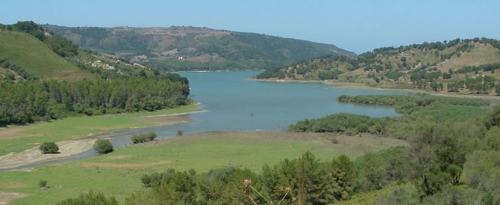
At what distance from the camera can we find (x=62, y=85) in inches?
Result: 3413

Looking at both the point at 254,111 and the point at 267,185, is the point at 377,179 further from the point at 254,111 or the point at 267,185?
the point at 254,111

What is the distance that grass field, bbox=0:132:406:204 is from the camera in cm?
3828

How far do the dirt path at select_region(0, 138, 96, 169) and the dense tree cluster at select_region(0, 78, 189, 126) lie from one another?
16920 millimetres

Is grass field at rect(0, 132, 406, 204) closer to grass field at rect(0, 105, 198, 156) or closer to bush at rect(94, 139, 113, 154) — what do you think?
bush at rect(94, 139, 113, 154)

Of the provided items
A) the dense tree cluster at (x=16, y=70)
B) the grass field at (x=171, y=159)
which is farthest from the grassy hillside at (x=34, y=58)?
the grass field at (x=171, y=159)

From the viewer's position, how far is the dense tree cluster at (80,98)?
242 ft

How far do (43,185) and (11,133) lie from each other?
2967cm

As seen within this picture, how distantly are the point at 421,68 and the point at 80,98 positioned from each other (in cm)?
11033

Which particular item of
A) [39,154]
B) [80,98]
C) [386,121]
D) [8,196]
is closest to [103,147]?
[39,154]

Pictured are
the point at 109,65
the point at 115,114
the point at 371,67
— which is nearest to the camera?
the point at 115,114

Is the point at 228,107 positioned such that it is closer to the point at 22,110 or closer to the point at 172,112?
the point at 172,112

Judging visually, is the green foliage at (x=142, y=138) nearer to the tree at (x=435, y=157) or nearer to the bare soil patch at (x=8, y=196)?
the bare soil patch at (x=8, y=196)

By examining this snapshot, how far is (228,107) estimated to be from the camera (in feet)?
308

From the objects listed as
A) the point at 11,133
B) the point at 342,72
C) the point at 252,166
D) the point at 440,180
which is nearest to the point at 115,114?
the point at 11,133
